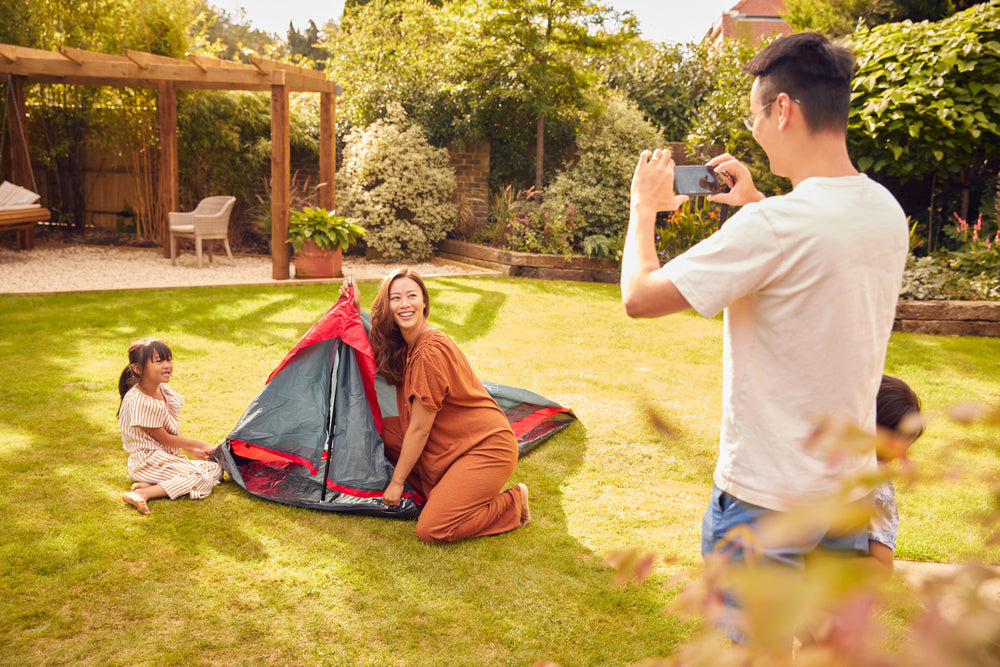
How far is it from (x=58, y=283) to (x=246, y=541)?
277 inches

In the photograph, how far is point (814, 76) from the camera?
4.85 ft

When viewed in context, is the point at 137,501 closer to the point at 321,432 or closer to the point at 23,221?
the point at 321,432

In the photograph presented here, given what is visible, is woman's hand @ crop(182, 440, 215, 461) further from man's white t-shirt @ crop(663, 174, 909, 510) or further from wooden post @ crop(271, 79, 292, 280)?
wooden post @ crop(271, 79, 292, 280)

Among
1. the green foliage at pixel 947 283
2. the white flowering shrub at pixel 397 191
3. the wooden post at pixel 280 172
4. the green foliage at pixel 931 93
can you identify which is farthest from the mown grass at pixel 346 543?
the white flowering shrub at pixel 397 191

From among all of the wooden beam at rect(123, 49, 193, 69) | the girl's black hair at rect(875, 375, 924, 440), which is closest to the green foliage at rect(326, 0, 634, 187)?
the wooden beam at rect(123, 49, 193, 69)

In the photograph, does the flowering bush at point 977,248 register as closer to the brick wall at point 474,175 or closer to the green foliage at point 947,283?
the green foliage at point 947,283

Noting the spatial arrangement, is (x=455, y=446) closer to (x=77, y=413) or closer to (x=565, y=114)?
(x=77, y=413)

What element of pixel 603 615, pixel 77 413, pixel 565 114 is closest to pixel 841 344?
pixel 603 615

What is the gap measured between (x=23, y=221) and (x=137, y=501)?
28.1ft

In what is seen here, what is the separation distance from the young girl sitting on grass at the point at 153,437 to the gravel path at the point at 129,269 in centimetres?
521

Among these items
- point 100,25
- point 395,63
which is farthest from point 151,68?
point 395,63

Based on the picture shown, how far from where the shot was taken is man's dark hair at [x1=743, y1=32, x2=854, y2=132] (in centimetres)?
147

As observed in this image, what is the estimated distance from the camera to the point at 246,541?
3217 mm

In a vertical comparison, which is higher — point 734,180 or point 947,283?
point 734,180
